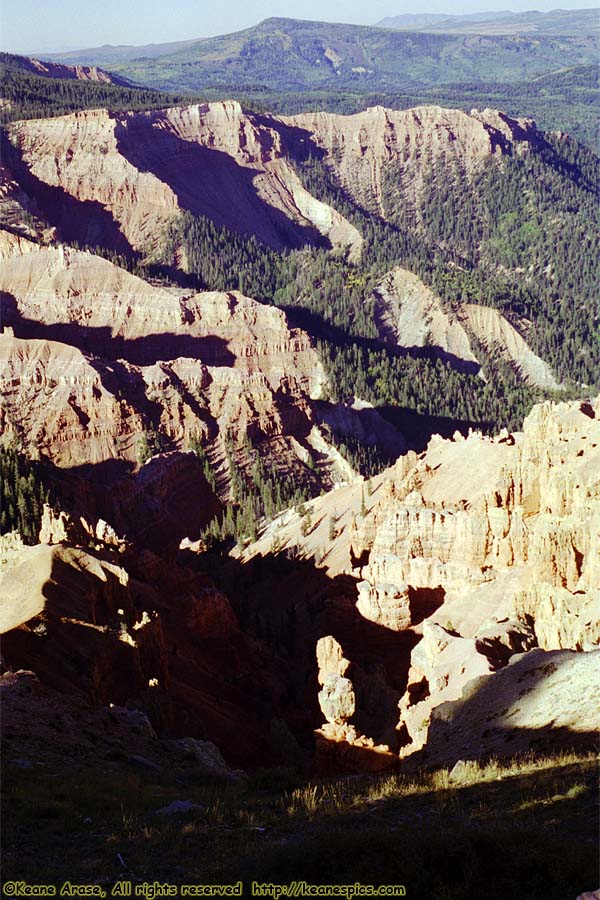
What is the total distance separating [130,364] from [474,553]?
5181 cm

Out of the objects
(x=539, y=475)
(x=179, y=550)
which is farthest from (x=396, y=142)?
(x=539, y=475)

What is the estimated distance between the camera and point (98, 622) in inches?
1449

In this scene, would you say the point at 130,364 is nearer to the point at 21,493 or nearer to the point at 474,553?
the point at 21,493

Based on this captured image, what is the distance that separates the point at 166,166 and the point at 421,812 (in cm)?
15181

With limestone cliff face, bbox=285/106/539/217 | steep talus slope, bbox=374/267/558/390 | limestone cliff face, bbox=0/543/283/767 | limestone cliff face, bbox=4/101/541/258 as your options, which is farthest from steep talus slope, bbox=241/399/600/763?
limestone cliff face, bbox=285/106/539/217

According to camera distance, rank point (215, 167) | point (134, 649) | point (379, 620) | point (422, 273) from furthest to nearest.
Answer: point (215, 167) → point (422, 273) → point (379, 620) → point (134, 649)

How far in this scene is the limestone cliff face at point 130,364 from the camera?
3349 inches

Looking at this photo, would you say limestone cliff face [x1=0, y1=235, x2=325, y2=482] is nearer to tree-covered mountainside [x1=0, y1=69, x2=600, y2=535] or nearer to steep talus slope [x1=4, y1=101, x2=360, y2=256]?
tree-covered mountainside [x1=0, y1=69, x2=600, y2=535]

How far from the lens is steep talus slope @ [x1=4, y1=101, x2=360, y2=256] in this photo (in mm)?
148375

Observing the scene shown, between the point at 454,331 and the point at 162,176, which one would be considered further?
the point at 162,176

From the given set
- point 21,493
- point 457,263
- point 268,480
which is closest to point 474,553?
point 21,493

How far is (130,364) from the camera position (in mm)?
94188

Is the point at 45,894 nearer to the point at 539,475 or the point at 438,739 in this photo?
the point at 438,739

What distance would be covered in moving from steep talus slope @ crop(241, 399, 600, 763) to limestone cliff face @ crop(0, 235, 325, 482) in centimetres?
2073
